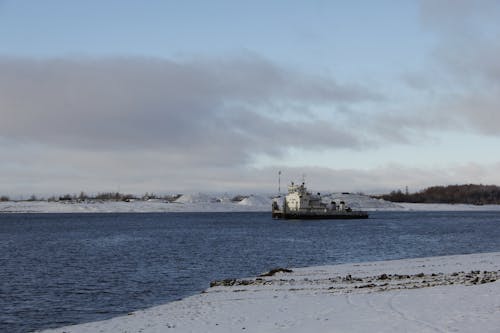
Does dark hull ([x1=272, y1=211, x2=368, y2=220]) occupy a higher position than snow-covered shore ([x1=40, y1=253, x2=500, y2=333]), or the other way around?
dark hull ([x1=272, y1=211, x2=368, y2=220])

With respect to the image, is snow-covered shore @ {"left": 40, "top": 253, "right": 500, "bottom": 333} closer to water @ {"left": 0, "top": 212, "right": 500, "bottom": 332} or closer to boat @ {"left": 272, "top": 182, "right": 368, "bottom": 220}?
water @ {"left": 0, "top": 212, "right": 500, "bottom": 332}

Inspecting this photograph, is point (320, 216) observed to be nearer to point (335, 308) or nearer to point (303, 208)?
point (303, 208)

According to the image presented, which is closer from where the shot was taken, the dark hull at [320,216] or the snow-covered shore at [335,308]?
the snow-covered shore at [335,308]

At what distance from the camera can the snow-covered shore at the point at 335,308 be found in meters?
16.6

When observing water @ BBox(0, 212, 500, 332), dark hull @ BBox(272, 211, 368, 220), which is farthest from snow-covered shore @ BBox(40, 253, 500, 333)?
dark hull @ BBox(272, 211, 368, 220)

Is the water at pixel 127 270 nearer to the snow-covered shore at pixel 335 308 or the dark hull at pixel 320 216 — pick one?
the snow-covered shore at pixel 335 308

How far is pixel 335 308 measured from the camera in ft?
65.0

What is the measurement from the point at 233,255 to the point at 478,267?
24504mm


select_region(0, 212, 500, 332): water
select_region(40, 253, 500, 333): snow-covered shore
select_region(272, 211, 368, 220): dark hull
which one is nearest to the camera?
select_region(40, 253, 500, 333): snow-covered shore

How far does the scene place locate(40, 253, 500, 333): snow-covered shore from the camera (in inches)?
654

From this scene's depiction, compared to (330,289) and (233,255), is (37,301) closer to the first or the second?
(330,289)

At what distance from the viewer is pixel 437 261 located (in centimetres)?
3891

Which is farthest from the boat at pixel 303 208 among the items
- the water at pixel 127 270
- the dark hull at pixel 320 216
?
the water at pixel 127 270

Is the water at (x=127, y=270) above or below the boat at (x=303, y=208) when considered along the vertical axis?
below
